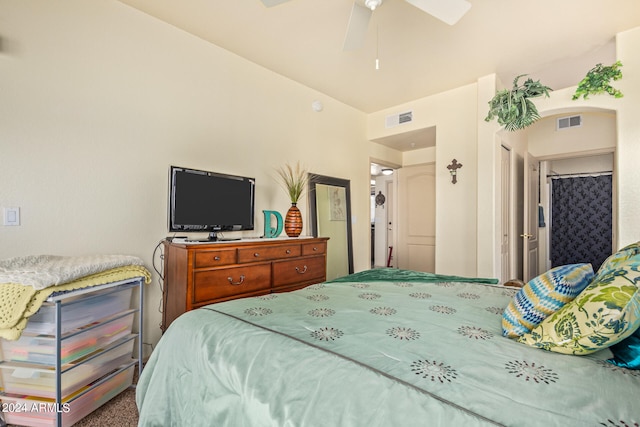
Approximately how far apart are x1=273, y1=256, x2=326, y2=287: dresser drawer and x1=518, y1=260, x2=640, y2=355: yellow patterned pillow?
2113 mm

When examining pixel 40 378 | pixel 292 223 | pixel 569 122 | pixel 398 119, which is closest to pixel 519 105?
pixel 398 119

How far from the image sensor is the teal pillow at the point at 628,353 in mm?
827

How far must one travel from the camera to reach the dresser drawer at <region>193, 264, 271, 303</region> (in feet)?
7.39

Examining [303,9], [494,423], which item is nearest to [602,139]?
[303,9]

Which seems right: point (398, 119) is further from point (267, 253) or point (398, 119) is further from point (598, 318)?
point (598, 318)

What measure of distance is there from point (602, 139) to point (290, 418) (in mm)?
5749

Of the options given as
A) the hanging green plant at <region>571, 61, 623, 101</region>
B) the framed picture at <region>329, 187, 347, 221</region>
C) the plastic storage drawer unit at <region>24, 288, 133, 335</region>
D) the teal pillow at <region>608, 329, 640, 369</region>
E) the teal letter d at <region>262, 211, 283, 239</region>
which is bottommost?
the plastic storage drawer unit at <region>24, 288, 133, 335</region>

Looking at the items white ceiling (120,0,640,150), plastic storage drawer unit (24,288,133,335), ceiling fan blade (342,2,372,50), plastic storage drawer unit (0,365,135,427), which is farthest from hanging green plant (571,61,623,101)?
plastic storage drawer unit (0,365,135,427)

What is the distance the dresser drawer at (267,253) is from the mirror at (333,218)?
38.9 inches

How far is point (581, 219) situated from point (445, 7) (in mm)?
5703

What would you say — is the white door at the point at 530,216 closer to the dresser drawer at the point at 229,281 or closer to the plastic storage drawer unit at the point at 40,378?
the dresser drawer at the point at 229,281

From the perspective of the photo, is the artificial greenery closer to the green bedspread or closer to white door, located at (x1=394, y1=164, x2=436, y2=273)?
the green bedspread

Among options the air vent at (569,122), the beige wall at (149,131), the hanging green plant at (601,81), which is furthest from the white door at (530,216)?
the hanging green plant at (601,81)

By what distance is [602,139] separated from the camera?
443 cm
